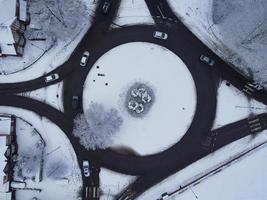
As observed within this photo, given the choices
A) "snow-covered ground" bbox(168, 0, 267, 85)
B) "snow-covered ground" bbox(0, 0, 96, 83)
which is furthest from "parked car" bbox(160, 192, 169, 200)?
"snow-covered ground" bbox(0, 0, 96, 83)

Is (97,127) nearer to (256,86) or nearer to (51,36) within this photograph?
(51,36)

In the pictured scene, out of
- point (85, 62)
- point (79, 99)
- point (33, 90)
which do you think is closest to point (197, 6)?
point (85, 62)

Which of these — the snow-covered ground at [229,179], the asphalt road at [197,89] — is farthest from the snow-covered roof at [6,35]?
the snow-covered ground at [229,179]

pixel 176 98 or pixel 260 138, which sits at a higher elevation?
pixel 176 98

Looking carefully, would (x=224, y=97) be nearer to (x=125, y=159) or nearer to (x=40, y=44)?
(x=125, y=159)

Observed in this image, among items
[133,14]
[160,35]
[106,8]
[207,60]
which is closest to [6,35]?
[106,8]

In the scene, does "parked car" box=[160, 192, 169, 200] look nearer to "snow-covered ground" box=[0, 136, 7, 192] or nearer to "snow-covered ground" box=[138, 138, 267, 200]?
"snow-covered ground" box=[138, 138, 267, 200]
